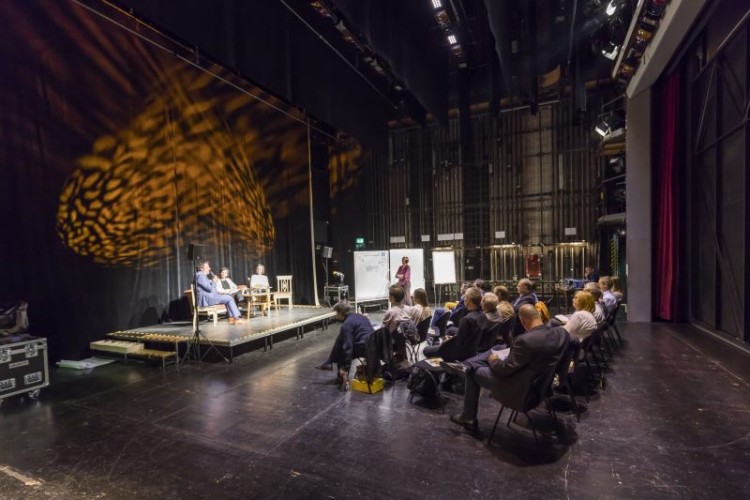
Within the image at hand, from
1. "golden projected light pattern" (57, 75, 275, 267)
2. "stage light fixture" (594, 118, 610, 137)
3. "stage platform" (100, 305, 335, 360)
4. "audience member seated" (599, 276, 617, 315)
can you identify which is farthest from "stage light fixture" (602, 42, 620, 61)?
"golden projected light pattern" (57, 75, 275, 267)

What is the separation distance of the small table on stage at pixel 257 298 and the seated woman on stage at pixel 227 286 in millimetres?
168

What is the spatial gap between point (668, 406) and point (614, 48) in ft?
23.5

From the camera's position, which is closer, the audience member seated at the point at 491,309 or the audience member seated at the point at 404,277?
the audience member seated at the point at 491,309

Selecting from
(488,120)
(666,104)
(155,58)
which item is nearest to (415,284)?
(488,120)

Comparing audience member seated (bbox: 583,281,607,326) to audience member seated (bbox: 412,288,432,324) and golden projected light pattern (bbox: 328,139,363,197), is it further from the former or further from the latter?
golden projected light pattern (bbox: 328,139,363,197)

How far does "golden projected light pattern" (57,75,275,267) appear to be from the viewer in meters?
5.73

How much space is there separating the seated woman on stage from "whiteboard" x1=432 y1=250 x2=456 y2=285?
215 inches

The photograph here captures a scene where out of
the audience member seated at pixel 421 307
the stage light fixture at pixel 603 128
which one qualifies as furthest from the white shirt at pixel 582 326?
the stage light fixture at pixel 603 128

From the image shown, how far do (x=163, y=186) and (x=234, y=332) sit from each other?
10.6 feet

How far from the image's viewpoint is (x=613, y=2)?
21.1ft

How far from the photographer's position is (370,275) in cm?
959

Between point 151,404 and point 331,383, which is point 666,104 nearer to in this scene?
point 331,383

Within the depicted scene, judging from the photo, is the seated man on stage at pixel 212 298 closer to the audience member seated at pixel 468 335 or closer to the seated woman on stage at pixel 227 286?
the seated woman on stage at pixel 227 286

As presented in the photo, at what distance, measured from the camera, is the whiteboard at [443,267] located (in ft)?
35.1
